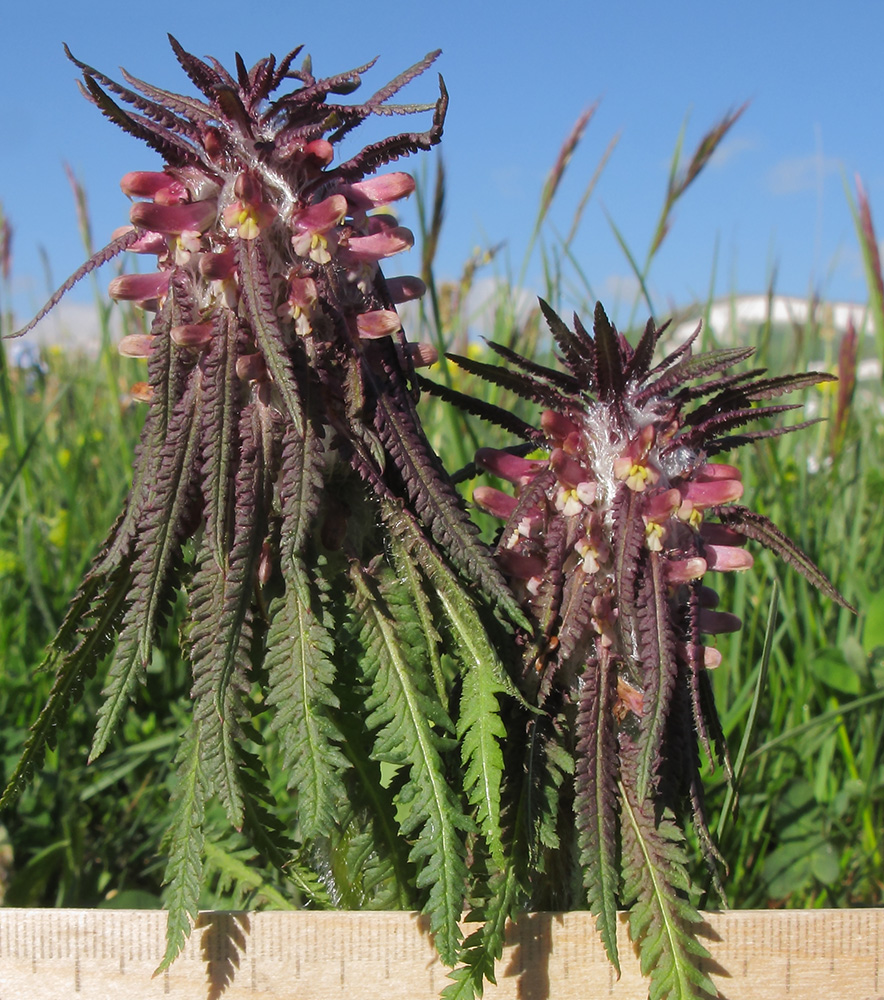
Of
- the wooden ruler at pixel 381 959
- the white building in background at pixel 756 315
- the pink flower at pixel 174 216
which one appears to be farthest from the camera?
the white building in background at pixel 756 315

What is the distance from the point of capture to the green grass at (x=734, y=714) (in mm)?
1598

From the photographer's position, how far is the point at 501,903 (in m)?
0.87

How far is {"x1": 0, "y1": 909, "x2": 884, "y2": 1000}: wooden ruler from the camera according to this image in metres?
0.98

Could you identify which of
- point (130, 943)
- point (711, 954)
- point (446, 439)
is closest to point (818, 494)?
point (446, 439)

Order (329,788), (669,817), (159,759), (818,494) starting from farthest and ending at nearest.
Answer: (818,494) → (159,759) → (669,817) → (329,788)

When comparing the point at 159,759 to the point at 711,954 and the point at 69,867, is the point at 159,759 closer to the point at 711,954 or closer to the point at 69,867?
the point at 69,867

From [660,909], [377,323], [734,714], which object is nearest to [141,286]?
[377,323]

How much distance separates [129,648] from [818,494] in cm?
207

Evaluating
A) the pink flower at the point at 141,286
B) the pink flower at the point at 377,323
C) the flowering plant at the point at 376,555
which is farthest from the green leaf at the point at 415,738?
the pink flower at the point at 141,286

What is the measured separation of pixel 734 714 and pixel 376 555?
103cm

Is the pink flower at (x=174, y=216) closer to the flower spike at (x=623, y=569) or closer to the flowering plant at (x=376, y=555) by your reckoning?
the flowering plant at (x=376, y=555)

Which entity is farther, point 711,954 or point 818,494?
point 818,494

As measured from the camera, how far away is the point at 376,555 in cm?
91

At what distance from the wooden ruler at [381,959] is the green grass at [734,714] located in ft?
0.30
